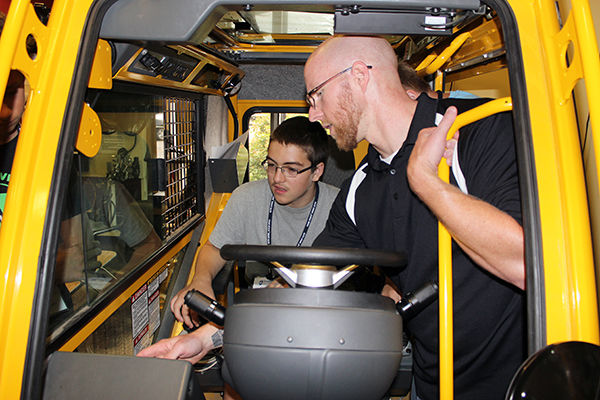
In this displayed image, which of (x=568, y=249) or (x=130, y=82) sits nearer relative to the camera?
(x=568, y=249)

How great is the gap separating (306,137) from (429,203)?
1.63m

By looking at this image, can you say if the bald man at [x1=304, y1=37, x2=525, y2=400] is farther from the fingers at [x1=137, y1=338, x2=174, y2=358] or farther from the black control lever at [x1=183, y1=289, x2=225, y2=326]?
the fingers at [x1=137, y1=338, x2=174, y2=358]

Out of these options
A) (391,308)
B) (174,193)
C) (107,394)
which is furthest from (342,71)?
(174,193)

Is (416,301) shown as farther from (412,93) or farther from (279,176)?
(279,176)

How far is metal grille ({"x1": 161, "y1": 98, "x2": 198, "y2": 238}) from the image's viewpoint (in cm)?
283

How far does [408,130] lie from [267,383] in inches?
39.2

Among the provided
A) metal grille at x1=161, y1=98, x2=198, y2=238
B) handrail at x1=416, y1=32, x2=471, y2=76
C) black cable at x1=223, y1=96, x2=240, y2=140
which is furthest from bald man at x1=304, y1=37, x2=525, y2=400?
black cable at x1=223, y1=96, x2=240, y2=140

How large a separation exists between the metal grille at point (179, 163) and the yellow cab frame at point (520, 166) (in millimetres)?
1707

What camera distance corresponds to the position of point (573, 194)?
964 mm

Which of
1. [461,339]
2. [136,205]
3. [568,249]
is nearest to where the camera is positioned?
[568,249]

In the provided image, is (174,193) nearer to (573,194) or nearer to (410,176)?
(410,176)

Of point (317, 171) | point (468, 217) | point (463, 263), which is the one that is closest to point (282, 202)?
point (317, 171)

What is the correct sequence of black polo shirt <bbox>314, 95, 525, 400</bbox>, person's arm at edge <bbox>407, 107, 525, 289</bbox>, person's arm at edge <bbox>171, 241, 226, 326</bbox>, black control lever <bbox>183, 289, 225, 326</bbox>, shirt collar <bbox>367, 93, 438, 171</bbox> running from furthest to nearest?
1. person's arm at edge <bbox>171, 241, 226, 326</bbox>
2. shirt collar <bbox>367, 93, 438, 171</bbox>
3. black polo shirt <bbox>314, 95, 525, 400</bbox>
4. black control lever <bbox>183, 289, 225, 326</bbox>
5. person's arm at edge <bbox>407, 107, 525, 289</bbox>

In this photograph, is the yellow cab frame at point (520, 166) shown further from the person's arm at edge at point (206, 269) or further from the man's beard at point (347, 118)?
the person's arm at edge at point (206, 269)
